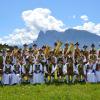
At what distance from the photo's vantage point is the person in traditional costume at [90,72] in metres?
24.9

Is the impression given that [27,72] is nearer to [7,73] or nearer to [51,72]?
[7,73]

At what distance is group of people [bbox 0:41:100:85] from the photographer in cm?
2506

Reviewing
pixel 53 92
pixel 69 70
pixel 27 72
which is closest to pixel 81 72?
pixel 69 70

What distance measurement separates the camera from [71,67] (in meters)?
25.3

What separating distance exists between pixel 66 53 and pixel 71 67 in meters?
1.13

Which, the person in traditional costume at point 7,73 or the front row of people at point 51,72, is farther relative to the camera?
the front row of people at point 51,72

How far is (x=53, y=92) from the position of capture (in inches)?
790

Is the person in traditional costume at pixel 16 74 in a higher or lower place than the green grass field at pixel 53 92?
higher

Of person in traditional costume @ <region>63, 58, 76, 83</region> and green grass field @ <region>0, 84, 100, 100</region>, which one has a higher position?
person in traditional costume @ <region>63, 58, 76, 83</region>

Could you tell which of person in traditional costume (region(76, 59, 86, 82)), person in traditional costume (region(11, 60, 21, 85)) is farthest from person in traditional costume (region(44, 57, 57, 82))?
person in traditional costume (region(11, 60, 21, 85))

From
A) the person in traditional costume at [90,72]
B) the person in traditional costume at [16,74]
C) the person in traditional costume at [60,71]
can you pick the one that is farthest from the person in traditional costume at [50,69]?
the person in traditional costume at [90,72]

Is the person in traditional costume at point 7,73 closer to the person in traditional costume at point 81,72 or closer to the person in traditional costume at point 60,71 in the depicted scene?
the person in traditional costume at point 60,71

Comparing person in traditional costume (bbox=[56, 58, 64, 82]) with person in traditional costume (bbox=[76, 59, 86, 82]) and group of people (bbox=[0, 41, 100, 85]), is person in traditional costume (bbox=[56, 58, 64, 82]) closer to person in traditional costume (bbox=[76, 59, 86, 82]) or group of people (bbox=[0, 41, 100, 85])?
group of people (bbox=[0, 41, 100, 85])

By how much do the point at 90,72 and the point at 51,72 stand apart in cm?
223
